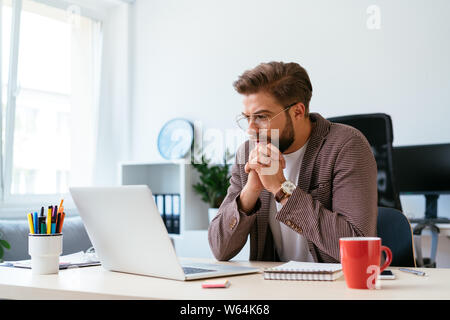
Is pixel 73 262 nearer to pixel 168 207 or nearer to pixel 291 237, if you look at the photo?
pixel 291 237

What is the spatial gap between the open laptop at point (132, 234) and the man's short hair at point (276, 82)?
2.02 ft

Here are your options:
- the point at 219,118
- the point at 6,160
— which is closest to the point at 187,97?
the point at 219,118

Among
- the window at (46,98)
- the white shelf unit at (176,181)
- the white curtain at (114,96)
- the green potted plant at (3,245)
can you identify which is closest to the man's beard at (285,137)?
the green potted plant at (3,245)

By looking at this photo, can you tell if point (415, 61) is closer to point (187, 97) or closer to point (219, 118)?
point (219, 118)

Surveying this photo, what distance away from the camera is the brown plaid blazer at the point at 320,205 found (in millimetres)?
1337

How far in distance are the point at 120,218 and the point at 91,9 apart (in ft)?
10.8

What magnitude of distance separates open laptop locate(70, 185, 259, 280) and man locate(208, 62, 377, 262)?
275mm

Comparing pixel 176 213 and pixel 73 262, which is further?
pixel 176 213

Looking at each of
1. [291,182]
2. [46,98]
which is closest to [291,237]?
[291,182]

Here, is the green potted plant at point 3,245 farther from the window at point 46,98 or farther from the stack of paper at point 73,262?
the stack of paper at point 73,262

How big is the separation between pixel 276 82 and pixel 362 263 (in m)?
0.82

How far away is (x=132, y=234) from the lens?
1.12 m

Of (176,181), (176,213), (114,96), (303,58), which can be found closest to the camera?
(303,58)
